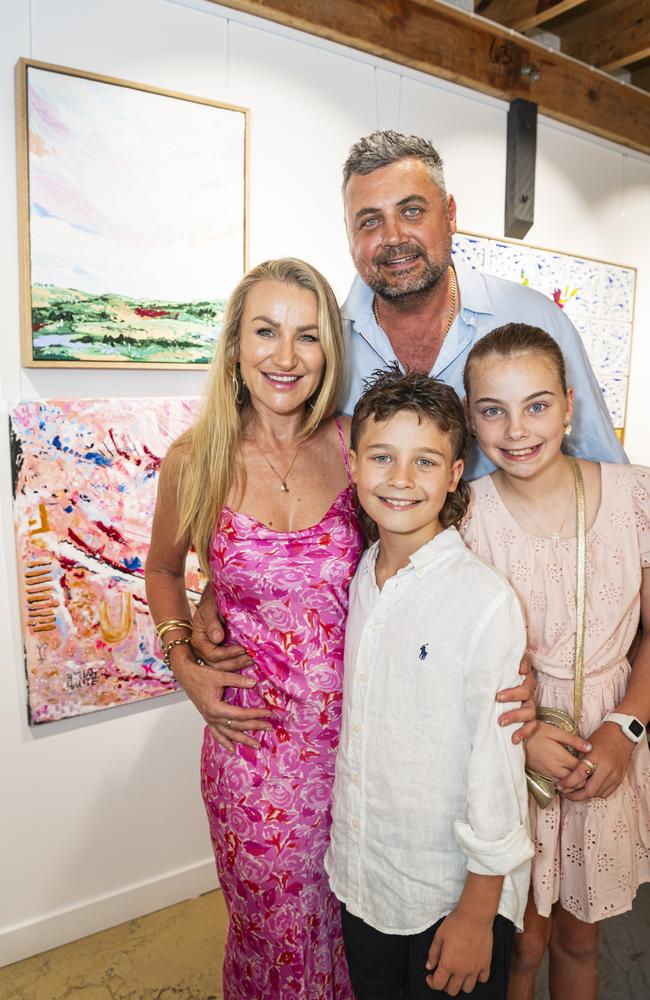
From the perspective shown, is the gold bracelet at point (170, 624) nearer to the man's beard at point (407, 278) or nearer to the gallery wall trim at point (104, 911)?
the man's beard at point (407, 278)

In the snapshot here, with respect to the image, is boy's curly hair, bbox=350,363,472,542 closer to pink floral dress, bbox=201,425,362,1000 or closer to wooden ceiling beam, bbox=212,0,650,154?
pink floral dress, bbox=201,425,362,1000

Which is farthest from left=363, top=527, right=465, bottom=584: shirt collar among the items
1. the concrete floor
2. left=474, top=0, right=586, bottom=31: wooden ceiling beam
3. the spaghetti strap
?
left=474, top=0, right=586, bottom=31: wooden ceiling beam

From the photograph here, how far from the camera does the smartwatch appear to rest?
143cm

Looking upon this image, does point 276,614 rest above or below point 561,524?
below

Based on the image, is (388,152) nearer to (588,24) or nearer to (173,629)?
(173,629)

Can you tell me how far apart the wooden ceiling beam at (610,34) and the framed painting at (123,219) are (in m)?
1.80

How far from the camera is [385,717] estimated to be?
4.26ft

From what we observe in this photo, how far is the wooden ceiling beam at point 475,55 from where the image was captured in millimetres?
2332

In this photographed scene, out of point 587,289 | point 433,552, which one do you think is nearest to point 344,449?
point 433,552

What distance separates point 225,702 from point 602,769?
0.78 m

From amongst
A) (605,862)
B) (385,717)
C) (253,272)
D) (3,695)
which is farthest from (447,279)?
(3,695)

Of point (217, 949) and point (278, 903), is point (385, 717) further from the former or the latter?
point (217, 949)

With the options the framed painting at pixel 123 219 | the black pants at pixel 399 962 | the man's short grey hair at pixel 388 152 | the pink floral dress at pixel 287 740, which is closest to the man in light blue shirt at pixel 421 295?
the man's short grey hair at pixel 388 152

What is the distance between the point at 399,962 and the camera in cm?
137
